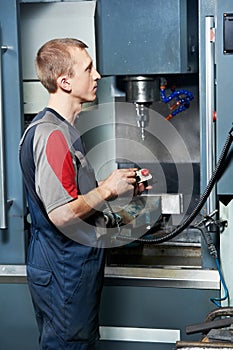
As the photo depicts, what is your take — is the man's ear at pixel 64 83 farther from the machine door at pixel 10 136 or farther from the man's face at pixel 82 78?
the machine door at pixel 10 136

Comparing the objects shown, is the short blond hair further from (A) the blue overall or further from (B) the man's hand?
(B) the man's hand

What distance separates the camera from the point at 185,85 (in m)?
2.90

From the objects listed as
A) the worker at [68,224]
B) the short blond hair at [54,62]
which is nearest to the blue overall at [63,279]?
the worker at [68,224]

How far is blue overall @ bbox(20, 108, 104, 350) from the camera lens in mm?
2113

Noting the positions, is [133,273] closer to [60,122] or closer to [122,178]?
[122,178]

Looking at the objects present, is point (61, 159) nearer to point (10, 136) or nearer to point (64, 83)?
point (64, 83)

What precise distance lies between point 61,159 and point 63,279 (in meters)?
0.40

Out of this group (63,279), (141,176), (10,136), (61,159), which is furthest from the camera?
(10,136)

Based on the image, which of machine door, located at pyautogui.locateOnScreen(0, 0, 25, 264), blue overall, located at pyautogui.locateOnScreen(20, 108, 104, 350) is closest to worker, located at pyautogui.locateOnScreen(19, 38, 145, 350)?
blue overall, located at pyautogui.locateOnScreen(20, 108, 104, 350)

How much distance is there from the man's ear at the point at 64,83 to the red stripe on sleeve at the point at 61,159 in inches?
7.1

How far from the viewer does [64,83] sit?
2.13 meters

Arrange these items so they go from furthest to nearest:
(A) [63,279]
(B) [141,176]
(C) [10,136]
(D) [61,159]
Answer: (C) [10,136] → (B) [141,176] → (A) [63,279] → (D) [61,159]

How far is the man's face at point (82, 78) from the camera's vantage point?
2.14 m

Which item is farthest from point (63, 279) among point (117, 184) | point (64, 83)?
point (64, 83)
